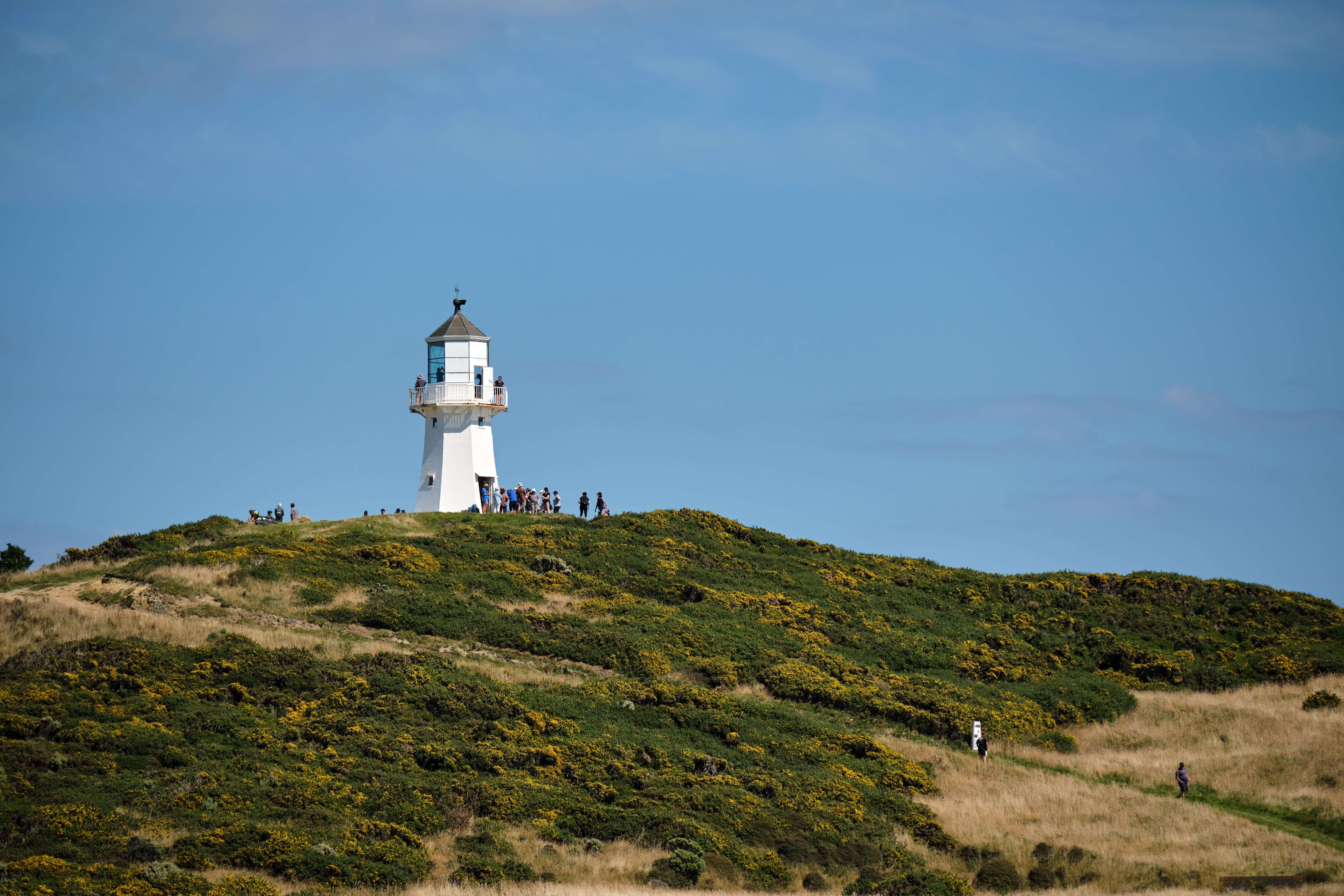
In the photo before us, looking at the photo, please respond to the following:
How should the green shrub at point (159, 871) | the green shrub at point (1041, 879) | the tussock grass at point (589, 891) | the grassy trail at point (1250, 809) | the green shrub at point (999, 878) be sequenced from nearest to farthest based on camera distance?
1. the green shrub at point (159, 871)
2. the tussock grass at point (589, 891)
3. the green shrub at point (1041, 879)
4. the green shrub at point (999, 878)
5. the grassy trail at point (1250, 809)

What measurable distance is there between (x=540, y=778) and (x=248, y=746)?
644 cm

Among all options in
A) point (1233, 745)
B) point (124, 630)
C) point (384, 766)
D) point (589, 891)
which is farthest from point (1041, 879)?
point (124, 630)

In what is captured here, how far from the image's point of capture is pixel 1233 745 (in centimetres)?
3559

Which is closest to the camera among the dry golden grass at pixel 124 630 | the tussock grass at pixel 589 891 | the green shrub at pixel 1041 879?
the tussock grass at pixel 589 891

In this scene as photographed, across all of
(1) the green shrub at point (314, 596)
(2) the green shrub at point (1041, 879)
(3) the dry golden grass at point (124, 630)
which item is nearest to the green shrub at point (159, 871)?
(3) the dry golden grass at point (124, 630)

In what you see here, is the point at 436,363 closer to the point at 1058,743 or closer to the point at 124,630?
the point at 124,630

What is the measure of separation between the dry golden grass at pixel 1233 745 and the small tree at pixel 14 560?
43.0m

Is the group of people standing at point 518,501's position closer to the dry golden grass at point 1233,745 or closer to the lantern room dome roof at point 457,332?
the lantern room dome roof at point 457,332

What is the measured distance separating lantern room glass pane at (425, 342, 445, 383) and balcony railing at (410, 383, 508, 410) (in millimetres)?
293

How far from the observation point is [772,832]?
85.3 feet

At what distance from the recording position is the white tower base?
184 feet

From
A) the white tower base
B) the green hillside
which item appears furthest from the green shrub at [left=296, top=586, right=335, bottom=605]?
the white tower base

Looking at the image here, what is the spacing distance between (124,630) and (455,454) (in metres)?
25.8

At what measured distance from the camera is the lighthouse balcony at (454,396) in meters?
55.9
